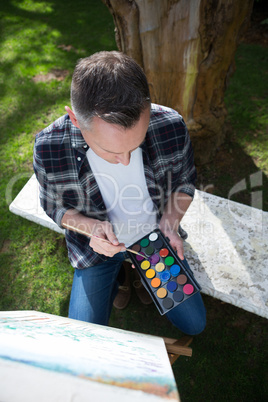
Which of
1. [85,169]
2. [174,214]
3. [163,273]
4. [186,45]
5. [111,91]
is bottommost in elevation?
[163,273]

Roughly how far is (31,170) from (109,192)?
5.17 feet

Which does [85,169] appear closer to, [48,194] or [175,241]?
[48,194]

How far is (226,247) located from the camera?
1748 millimetres

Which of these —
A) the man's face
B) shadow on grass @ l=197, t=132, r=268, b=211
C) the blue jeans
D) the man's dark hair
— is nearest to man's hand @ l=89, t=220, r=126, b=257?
the blue jeans

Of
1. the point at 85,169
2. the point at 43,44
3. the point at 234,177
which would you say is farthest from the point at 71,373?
the point at 43,44

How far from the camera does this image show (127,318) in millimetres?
2043

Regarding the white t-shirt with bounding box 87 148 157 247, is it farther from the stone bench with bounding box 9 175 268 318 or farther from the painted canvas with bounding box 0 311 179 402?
the painted canvas with bounding box 0 311 179 402

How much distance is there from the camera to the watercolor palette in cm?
131

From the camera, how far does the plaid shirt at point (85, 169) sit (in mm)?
1364

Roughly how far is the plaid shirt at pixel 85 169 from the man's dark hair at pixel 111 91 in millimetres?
341

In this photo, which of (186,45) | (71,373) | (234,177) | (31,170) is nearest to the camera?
(71,373)

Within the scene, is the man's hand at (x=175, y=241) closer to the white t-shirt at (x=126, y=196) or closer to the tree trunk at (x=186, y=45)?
the white t-shirt at (x=126, y=196)

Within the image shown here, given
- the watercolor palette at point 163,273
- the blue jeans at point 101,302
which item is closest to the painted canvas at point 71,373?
the watercolor palette at point 163,273

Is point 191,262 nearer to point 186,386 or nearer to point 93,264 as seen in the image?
point 93,264
